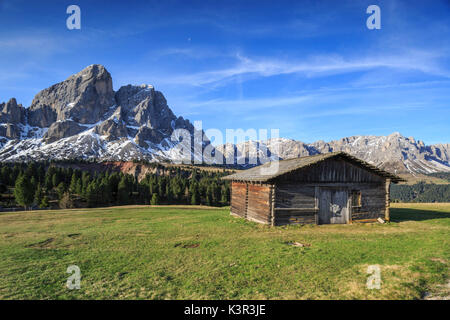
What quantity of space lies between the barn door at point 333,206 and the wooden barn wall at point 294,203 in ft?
2.97

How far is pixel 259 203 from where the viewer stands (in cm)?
2295

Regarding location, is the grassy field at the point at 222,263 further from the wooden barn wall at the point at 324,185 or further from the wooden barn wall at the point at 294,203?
the wooden barn wall at the point at 324,185

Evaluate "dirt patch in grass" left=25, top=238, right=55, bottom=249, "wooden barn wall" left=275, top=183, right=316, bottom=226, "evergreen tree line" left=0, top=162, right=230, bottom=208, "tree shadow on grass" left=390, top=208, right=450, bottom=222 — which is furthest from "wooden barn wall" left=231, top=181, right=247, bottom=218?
"evergreen tree line" left=0, top=162, right=230, bottom=208

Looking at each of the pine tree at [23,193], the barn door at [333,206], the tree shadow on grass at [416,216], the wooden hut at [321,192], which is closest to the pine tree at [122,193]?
the pine tree at [23,193]

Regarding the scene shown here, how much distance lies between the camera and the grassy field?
27.7 feet

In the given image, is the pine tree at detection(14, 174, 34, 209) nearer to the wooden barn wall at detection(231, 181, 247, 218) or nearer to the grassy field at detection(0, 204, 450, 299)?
the grassy field at detection(0, 204, 450, 299)

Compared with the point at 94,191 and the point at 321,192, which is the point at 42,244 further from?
the point at 94,191

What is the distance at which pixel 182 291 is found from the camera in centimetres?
845

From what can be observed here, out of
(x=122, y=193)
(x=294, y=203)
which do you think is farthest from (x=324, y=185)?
(x=122, y=193)

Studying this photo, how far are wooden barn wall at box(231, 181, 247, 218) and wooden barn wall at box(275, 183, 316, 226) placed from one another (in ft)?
18.2

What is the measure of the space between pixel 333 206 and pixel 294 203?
3.97m
